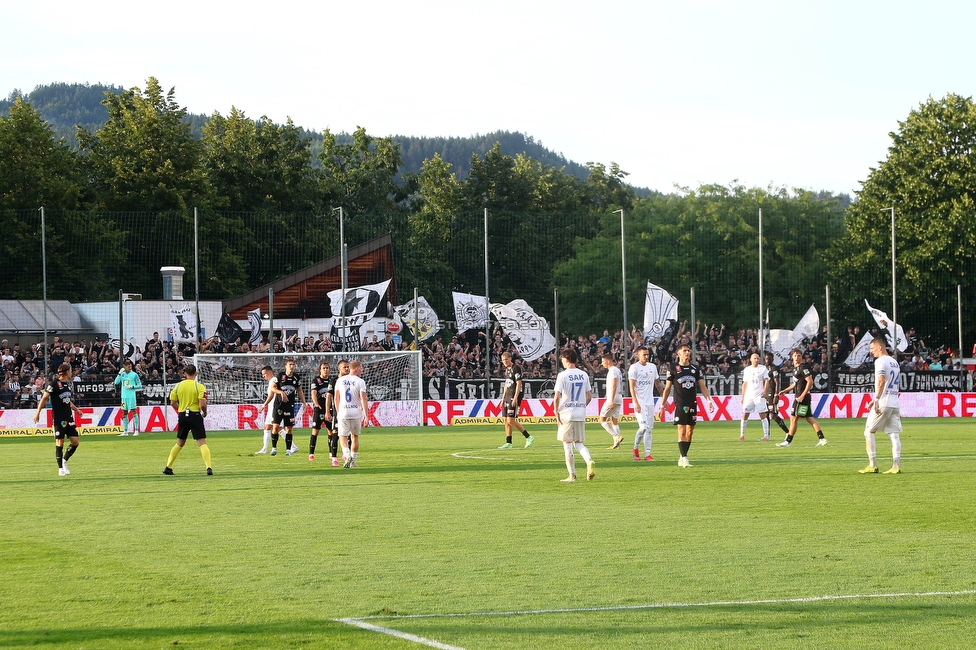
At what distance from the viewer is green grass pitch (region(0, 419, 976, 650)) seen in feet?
25.1

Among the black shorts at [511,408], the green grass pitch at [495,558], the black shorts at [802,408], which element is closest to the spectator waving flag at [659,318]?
the black shorts at [802,408]

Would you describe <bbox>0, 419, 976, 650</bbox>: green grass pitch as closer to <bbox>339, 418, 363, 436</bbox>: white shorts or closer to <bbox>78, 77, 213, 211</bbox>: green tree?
<bbox>339, 418, 363, 436</bbox>: white shorts

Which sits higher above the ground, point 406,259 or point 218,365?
point 406,259

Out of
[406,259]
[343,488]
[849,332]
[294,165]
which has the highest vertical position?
[294,165]

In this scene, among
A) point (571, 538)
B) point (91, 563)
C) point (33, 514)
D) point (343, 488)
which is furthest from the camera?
point (343, 488)

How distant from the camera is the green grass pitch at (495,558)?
764 cm

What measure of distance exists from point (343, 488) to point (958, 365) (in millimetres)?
A: 32917

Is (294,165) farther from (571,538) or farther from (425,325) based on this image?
(571,538)

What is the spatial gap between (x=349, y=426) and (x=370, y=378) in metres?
17.3

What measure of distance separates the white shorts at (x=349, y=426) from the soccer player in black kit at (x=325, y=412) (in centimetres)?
115

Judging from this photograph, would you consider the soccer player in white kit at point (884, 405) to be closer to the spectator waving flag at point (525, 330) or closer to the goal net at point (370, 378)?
the goal net at point (370, 378)

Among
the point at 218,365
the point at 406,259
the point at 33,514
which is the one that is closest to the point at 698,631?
the point at 33,514

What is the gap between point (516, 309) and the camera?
40.6 meters

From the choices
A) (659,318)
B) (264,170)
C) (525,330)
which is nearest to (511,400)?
(525,330)
